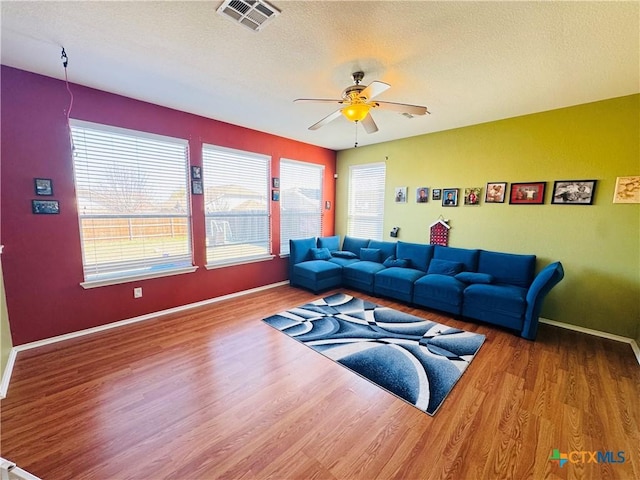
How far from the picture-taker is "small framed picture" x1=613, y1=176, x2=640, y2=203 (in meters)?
2.85

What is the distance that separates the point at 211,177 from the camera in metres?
3.81

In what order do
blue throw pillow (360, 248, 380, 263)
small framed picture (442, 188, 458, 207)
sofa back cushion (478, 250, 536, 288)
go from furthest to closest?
blue throw pillow (360, 248, 380, 263) → small framed picture (442, 188, 458, 207) → sofa back cushion (478, 250, 536, 288)

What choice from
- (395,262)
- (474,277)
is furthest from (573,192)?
(395,262)

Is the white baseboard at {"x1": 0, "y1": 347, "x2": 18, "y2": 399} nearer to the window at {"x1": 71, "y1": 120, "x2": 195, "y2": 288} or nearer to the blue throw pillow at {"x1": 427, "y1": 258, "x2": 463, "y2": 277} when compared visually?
the window at {"x1": 71, "y1": 120, "x2": 195, "y2": 288}

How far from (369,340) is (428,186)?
9.39 feet

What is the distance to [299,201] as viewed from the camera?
5.15m

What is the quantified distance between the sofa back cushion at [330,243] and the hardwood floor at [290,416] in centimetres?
268

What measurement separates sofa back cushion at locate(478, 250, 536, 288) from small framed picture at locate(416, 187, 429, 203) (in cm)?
126

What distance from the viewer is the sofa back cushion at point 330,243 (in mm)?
5242

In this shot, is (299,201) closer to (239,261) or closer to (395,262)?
(239,261)

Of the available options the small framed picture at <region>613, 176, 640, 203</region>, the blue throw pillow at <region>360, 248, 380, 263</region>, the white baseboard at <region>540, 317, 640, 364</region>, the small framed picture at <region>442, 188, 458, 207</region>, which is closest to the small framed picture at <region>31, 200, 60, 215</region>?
the blue throw pillow at <region>360, 248, 380, 263</region>

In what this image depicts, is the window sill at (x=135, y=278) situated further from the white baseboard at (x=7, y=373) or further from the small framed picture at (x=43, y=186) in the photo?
the small framed picture at (x=43, y=186)

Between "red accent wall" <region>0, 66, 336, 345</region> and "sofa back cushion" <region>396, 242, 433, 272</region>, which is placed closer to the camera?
"red accent wall" <region>0, 66, 336, 345</region>

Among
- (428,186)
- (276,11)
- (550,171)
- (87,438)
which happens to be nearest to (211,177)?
(276,11)
